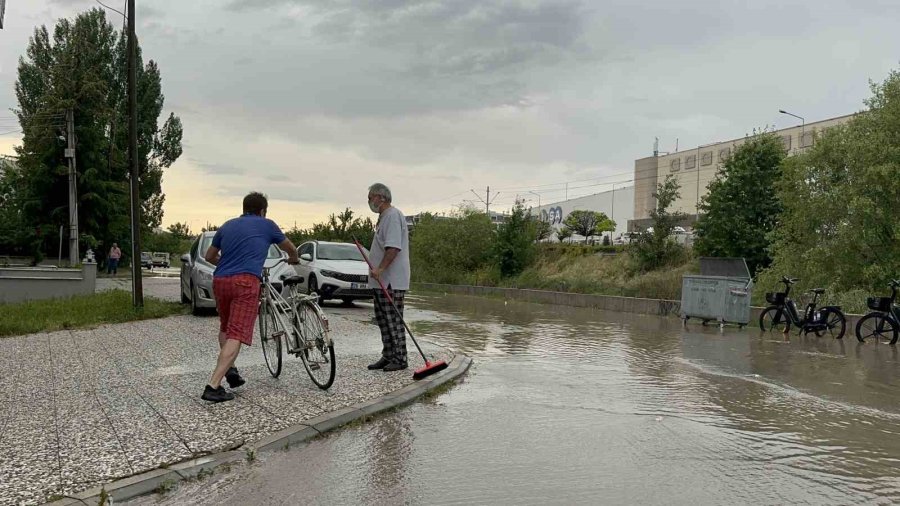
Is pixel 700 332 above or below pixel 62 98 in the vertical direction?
below

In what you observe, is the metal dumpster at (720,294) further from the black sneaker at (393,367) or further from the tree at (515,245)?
the tree at (515,245)

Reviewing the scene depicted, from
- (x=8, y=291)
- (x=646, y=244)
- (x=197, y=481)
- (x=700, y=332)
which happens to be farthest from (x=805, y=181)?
(x=8, y=291)

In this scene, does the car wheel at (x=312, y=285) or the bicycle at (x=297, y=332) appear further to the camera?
the car wheel at (x=312, y=285)

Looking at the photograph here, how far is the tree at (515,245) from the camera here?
32.2m

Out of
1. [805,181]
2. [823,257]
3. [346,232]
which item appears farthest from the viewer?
[346,232]

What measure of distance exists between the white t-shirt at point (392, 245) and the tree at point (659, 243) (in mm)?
21527

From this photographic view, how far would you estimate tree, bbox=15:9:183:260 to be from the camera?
34.0 m

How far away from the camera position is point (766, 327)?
15.9 meters

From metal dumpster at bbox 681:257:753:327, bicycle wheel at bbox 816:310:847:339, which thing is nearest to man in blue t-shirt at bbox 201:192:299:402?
bicycle wheel at bbox 816:310:847:339

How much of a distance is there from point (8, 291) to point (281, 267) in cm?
929

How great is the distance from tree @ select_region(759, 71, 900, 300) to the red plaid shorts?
597 inches

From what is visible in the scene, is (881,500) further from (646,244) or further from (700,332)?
(646,244)

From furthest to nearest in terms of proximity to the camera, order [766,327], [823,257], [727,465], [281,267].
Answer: [823,257], [766,327], [281,267], [727,465]

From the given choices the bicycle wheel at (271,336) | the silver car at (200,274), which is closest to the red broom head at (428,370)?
the bicycle wheel at (271,336)
